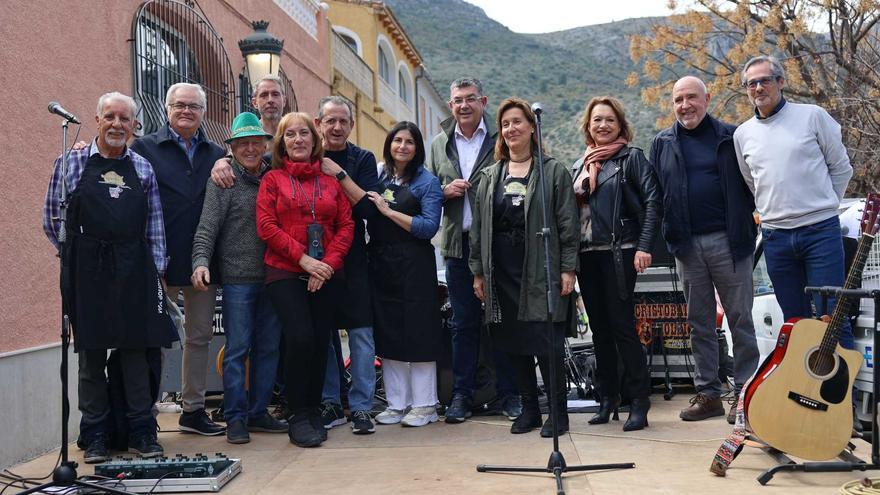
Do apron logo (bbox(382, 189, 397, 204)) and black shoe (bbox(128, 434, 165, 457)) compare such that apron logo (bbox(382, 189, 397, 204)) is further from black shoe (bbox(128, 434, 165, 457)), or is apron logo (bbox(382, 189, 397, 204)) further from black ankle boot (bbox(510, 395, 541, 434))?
black shoe (bbox(128, 434, 165, 457))

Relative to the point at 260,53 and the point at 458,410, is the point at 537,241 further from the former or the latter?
the point at 260,53

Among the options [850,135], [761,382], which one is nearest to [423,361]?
[761,382]

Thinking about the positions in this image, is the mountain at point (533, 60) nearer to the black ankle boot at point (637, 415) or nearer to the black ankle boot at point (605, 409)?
the black ankle boot at point (605, 409)

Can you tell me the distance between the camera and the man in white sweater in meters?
5.49

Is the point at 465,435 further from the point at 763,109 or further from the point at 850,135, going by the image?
the point at 850,135

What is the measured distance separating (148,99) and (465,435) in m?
4.67

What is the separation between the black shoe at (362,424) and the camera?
6.11 meters

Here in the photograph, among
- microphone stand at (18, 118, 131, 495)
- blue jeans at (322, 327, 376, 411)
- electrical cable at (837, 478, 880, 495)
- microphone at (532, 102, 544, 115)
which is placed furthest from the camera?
blue jeans at (322, 327, 376, 411)

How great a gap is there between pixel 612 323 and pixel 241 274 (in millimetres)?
2412

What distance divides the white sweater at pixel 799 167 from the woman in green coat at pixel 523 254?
3.87ft

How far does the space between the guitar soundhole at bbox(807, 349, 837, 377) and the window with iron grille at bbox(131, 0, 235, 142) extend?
19.7 feet

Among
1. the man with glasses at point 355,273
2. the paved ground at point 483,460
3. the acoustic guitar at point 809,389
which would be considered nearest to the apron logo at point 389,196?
the man with glasses at point 355,273

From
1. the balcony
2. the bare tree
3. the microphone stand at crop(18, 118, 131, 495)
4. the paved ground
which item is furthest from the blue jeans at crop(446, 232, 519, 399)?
the balcony

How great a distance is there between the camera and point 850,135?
1465cm
